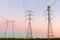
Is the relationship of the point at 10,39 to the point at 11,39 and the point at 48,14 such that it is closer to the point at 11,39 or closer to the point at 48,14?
the point at 11,39

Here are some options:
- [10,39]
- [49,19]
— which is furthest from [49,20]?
[10,39]

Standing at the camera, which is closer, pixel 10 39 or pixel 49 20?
pixel 49 20

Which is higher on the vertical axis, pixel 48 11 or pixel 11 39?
pixel 48 11

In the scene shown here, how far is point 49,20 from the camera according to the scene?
3416 centimetres

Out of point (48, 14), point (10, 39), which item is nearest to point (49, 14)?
point (48, 14)

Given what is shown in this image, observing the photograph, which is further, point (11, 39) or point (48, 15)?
point (11, 39)

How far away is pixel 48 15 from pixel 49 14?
28 centimetres

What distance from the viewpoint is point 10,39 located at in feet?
151

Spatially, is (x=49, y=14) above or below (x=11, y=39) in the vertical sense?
above

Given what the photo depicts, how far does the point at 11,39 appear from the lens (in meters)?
46.7

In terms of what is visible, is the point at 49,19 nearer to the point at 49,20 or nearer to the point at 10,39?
the point at 49,20

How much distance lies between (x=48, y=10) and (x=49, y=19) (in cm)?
214

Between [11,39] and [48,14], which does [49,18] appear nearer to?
[48,14]

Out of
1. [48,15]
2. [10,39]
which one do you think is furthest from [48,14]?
[10,39]
